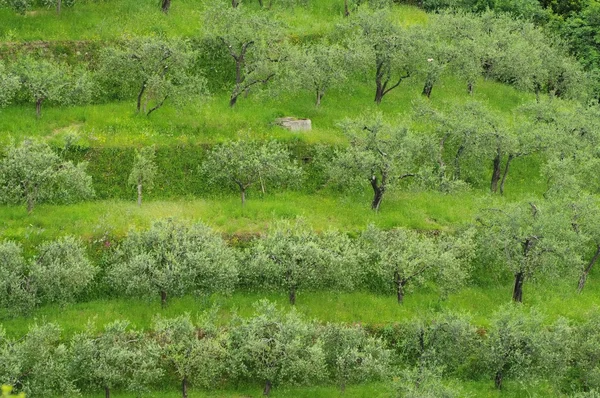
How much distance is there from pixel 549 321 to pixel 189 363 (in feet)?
95.7

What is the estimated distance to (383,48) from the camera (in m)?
80.7

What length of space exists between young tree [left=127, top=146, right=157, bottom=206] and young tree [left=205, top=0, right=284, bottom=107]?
13.4m

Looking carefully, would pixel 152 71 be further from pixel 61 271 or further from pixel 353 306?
pixel 353 306

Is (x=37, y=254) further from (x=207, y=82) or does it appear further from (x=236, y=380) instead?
(x=207, y=82)

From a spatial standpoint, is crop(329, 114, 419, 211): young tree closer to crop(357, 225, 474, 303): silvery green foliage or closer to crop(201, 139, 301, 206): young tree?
crop(201, 139, 301, 206): young tree

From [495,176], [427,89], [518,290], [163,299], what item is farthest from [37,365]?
[427,89]

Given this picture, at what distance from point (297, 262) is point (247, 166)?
459 inches

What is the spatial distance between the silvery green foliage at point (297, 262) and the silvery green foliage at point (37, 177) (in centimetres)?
1562

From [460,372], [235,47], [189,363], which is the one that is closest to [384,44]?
[235,47]

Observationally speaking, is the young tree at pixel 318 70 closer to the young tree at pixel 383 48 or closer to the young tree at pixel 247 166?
the young tree at pixel 383 48

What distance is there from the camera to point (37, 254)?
188ft

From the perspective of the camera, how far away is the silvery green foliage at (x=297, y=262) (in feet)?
186

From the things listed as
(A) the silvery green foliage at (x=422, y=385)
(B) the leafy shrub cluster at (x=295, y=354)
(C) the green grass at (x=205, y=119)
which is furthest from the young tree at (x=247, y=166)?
(A) the silvery green foliage at (x=422, y=385)

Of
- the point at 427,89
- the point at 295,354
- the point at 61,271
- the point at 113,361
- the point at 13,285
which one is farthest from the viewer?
the point at 427,89
